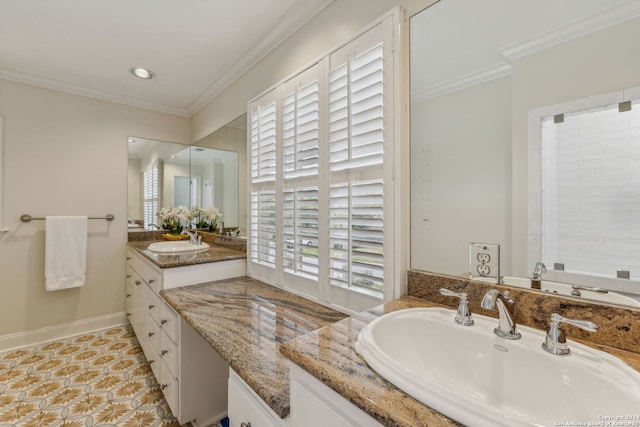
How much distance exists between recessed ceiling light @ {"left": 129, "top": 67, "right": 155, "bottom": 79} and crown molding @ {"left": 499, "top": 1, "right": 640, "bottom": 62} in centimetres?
255

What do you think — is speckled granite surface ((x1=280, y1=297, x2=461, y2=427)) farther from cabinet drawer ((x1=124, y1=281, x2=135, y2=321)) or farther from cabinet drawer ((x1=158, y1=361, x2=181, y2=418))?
cabinet drawer ((x1=124, y1=281, x2=135, y2=321))

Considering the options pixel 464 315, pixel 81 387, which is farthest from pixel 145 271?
pixel 464 315

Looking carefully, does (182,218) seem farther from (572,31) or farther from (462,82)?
(572,31)

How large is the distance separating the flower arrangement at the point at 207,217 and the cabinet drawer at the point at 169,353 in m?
1.19

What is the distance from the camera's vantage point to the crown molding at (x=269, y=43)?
1.54 meters

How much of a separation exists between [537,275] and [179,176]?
3.23 metres

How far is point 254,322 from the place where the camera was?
125cm

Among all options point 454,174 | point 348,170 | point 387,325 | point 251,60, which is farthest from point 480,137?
point 251,60

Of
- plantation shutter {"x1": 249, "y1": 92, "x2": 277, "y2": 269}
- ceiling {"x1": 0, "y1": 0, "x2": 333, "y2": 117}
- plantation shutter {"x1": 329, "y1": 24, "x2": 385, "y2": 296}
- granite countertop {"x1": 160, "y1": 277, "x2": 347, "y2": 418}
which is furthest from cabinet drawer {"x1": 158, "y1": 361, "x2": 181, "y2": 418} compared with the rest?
ceiling {"x1": 0, "y1": 0, "x2": 333, "y2": 117}

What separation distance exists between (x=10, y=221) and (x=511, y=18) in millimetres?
3629

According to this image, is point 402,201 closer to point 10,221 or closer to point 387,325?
point 387,325

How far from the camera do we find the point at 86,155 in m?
2.71

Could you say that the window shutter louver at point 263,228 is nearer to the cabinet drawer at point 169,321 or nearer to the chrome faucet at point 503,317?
the cabinet drawer at point 169,321

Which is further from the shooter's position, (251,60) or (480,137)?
(251,60)
